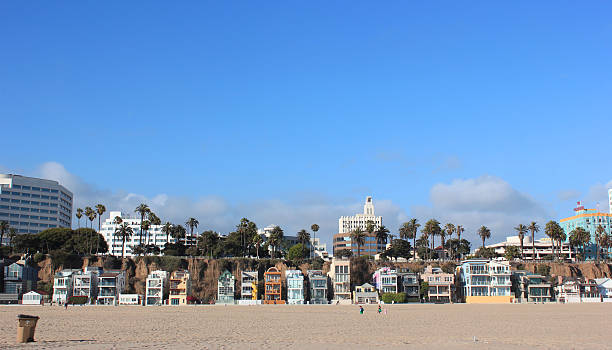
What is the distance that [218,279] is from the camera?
3932 inches

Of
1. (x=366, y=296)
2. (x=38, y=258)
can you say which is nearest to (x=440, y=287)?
(x=366, y=296)

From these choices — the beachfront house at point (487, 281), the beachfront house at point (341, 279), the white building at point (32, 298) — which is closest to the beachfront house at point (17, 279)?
the white building at point (32, 298)

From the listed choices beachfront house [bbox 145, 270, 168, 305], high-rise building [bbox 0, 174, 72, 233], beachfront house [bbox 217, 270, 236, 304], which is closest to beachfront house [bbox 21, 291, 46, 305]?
beachfront house [bbox 145, 270, 168, 305]

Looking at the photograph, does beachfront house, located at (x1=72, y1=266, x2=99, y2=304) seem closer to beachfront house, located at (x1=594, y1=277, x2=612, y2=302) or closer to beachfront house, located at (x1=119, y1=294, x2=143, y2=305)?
beachfront house, located at (x1=119, y1=294, x2=143, y2=305)

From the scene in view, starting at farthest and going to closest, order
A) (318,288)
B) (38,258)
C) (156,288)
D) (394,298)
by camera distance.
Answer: (38,258) → (318,288) → (156,288) → (394,298)

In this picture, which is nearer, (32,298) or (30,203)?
(32,298)

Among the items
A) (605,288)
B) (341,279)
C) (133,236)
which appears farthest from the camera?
(133,236)

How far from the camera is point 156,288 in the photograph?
92.4 m

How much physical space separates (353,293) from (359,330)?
63.3m

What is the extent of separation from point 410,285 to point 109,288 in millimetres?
50317

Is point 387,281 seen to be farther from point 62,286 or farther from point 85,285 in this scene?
point 62,286

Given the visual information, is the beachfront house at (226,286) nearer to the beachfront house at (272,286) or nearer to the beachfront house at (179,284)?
the beachfront house at (179,284)

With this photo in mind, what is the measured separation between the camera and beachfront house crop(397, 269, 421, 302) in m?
97.1

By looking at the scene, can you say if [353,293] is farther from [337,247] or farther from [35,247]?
[337,247]
